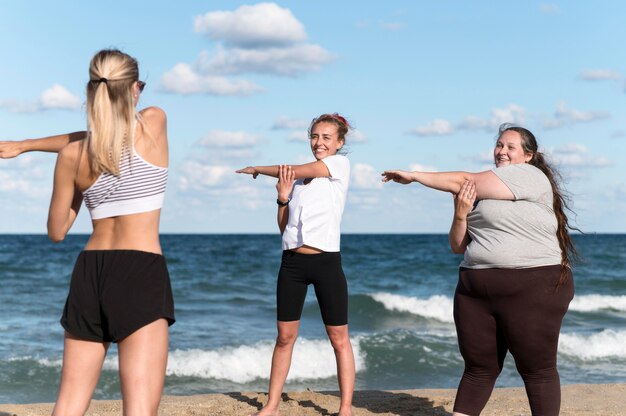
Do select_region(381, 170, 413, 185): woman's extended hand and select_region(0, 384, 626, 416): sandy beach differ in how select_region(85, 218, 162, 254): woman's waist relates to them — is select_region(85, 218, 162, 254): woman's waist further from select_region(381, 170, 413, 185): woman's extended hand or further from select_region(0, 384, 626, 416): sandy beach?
select_region(0, 384, 626, 416): sandy beach

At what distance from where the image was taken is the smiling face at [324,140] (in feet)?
18.0

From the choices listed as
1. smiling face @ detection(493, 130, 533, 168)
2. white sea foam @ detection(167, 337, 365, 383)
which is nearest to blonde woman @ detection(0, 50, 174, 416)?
smiling face @ detection(493, 130, 533, 168)

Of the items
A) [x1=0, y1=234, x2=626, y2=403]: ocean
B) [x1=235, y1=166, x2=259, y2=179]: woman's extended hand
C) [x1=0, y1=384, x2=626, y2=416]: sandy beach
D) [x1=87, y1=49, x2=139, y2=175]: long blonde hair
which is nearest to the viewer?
[x1=87, y1=49, x2=139, y2=175]: long blonde hair

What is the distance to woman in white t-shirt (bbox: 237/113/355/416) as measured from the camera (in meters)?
5.30

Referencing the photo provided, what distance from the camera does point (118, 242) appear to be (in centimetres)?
313

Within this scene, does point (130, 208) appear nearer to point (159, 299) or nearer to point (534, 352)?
point (159, 299)

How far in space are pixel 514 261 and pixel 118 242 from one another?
233cm

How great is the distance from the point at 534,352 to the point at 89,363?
2.58 metres

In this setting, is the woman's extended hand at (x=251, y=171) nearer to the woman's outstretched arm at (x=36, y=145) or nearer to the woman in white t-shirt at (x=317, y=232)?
the woman in white t-shirt at (x=317, y=232)

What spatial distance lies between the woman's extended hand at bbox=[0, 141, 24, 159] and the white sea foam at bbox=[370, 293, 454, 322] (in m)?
13.4

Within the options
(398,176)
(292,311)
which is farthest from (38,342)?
(398,176)

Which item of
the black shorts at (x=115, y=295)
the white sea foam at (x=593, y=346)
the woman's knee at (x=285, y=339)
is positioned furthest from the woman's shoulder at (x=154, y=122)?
the white sea foam at (x=593, y=346)

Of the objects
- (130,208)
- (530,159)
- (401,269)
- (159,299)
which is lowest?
(401,269)

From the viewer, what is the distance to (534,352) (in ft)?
15.1
